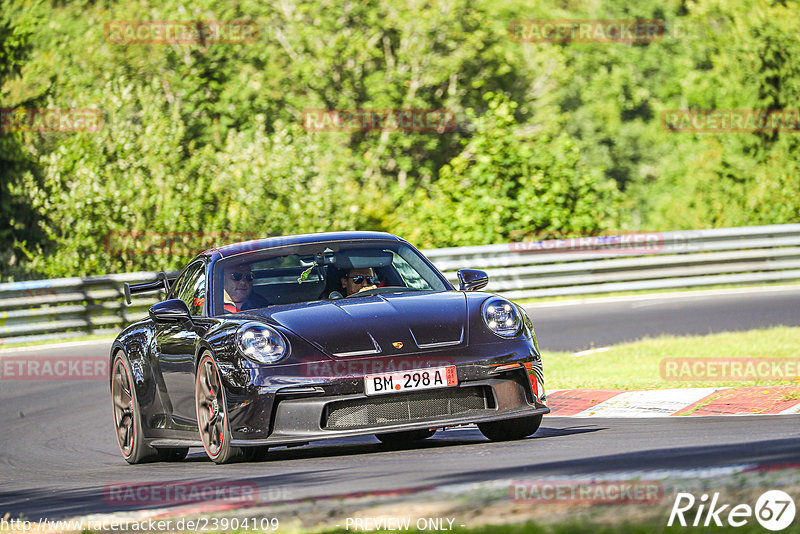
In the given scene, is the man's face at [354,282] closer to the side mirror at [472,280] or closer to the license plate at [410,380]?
the side mirror at [472,280]

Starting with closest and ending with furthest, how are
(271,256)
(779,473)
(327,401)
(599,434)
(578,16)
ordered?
(779,473) → (327,401) → (599,434) → (271,256) → (578,16)

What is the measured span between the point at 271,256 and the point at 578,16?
154ft

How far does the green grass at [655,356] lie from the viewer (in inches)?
408

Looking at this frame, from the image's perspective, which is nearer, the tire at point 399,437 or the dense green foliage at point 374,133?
the tire at point 399,437

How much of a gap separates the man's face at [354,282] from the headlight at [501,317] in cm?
94

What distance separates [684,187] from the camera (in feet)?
120

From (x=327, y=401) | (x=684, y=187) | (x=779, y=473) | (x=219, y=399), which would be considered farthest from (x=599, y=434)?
(x=684, y=187)

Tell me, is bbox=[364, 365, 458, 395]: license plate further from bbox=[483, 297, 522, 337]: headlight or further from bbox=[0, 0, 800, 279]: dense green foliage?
bbox=[0, 0, 800, 279]: dense green foliage

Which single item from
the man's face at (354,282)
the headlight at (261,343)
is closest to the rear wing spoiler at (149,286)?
the man's face at (354,282)

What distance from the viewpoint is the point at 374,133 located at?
3834 cm

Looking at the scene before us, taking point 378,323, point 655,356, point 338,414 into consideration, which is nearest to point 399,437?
point 378,323

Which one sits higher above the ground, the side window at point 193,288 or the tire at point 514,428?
the side window at point 193,288

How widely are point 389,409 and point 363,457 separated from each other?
1.72ft

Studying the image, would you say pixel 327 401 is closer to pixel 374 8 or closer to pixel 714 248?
pixel 714 248
